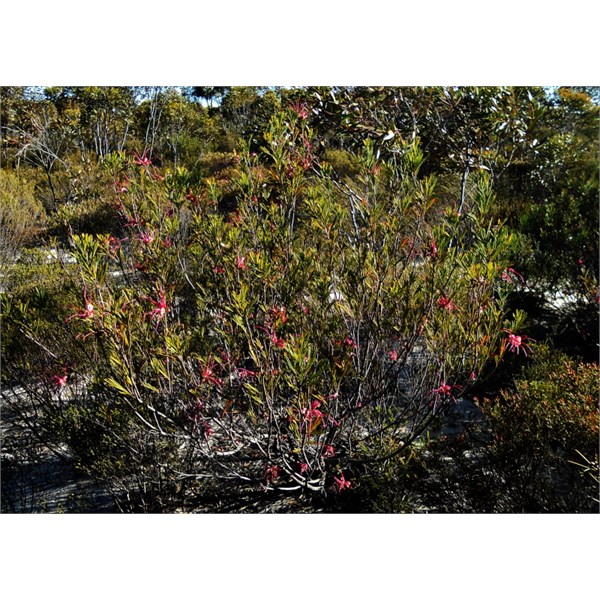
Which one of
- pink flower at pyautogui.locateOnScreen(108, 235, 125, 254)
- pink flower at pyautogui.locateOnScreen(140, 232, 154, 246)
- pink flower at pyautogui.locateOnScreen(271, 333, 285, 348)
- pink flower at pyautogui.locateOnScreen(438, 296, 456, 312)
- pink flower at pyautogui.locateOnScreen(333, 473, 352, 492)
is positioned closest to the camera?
pink flower at pyautogui.locateOnScreen(271, 333, 285, 348)

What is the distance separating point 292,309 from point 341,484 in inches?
32.9

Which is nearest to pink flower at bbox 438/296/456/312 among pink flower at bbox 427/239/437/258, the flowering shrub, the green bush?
the flowering shrub

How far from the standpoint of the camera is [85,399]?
3227 mm

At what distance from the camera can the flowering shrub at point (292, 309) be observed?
212 centimetres

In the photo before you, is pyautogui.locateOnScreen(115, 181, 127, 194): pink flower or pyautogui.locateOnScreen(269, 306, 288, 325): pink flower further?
pyautogui.locateOnScreen(115, 181, 127, 194): pink flower

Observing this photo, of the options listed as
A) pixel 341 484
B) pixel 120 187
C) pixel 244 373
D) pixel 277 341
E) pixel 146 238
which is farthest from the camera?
pixel 341 484

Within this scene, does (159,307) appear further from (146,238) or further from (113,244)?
(113,244)

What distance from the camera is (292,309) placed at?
2.45 metres

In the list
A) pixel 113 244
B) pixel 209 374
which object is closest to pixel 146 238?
pixel 113 244

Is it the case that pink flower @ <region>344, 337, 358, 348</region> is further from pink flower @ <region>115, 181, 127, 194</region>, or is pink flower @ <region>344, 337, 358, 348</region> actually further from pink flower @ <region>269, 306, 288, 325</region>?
pink flower @ <region>115, 181, 127, 194</region>

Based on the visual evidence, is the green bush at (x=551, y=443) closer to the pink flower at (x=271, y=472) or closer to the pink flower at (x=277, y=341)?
the pink flower at (x=271, y=472)

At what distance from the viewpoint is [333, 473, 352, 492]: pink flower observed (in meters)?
2.57

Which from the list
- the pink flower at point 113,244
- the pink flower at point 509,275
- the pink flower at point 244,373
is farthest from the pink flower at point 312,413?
the pink flower at point 113,244
